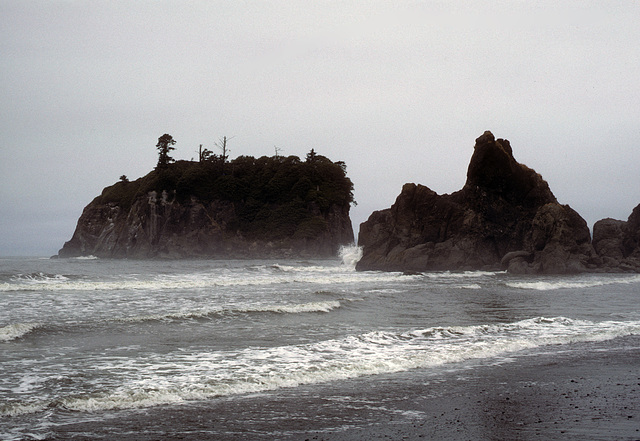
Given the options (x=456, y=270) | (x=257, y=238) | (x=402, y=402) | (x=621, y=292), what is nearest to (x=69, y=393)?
(x=402, y=402)

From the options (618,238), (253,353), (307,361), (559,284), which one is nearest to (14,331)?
(253,353)

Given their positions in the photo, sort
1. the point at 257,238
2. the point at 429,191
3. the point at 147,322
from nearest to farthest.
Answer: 1. the point at 147,322
2. the point at 429,191
3. the point at 257,238

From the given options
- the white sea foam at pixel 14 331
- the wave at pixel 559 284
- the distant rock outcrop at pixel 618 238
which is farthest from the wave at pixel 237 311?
the distant rock outcrop at pixel 618 238

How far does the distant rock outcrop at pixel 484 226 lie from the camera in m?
39.7

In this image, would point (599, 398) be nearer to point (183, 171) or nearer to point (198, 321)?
point (198, 321)

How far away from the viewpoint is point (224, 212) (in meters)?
92.4

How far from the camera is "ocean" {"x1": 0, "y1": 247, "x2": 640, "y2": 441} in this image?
646cm

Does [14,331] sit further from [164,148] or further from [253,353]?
[164,148]

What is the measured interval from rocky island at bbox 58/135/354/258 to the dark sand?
77.3 metres

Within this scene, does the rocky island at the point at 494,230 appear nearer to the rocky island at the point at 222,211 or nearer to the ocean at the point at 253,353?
the ocean at the point at 253,353

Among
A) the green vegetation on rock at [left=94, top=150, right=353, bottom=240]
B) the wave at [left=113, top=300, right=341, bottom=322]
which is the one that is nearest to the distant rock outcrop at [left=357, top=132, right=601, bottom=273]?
the wave at [left=113, top=300, right=341, bottom=322]

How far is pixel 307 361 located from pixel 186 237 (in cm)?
7846

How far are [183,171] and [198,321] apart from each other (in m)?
81.4

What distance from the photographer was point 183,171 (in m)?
92.9
